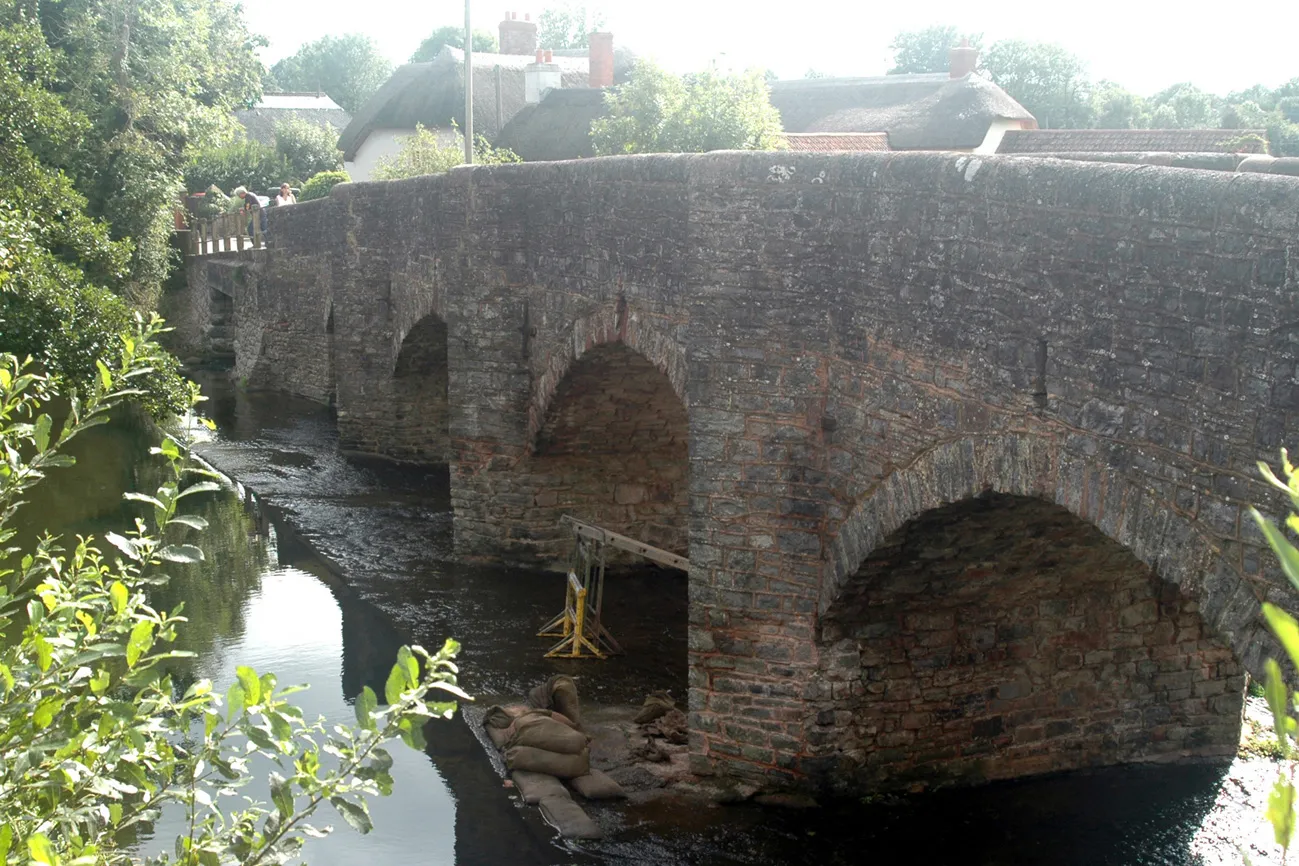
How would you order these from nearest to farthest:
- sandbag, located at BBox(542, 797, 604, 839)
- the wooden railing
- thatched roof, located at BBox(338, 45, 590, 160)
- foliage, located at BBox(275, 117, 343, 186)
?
sandbag, located at BBox(542, 797, 604, 839) → the wooden railing → thatched roof, located at BBox(338, 45, 590, 160) → foliage, located at BBox(275, 117, 343, 186)

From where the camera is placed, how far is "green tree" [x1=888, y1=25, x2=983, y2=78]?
59.0 metres

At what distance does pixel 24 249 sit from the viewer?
13547 mm

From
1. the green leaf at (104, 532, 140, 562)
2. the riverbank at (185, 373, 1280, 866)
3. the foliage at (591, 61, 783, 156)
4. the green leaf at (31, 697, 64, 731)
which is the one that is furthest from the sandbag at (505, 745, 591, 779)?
the foliage at (591, 61, 783, 156)

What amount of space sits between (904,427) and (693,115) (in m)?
16.0

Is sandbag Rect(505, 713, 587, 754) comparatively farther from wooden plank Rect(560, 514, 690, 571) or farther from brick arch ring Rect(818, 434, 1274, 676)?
brick arch ring Rect(818, 434, 1274, 676)

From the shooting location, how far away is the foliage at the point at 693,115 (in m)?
23.6

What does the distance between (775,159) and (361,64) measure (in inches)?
2948

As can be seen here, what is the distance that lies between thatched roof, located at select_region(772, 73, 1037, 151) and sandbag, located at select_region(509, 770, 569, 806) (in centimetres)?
2321

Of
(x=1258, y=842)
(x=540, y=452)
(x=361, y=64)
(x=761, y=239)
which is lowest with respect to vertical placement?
(x=1258, y=842)

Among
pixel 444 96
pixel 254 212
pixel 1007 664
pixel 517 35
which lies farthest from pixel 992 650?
pixel 517 35

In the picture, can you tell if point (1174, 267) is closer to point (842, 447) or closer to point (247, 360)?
point (842, 447)

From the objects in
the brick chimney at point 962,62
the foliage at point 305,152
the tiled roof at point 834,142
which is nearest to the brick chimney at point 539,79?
the foliage at point 305,152

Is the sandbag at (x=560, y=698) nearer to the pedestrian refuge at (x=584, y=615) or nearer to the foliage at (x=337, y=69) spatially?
the pedestrian refuge at (x=584, y=615)

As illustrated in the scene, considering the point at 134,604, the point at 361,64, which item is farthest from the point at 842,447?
the point at 361,64
